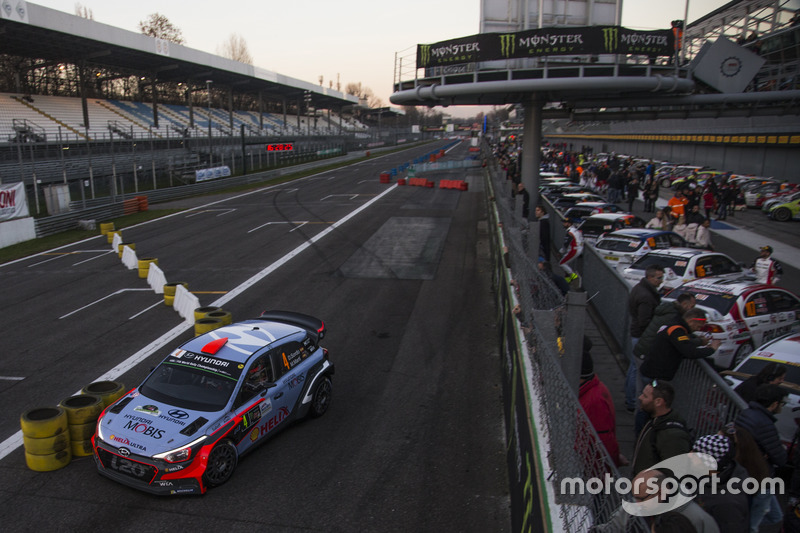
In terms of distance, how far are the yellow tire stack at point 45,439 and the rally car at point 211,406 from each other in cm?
64

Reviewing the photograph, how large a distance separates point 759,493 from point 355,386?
684 cm

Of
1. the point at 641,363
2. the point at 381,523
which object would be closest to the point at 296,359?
the point at 381,523

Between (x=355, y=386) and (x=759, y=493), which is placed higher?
(x=759, y=493)

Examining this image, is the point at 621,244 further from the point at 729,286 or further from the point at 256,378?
the point at 256,378

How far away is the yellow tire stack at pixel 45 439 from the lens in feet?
25.1

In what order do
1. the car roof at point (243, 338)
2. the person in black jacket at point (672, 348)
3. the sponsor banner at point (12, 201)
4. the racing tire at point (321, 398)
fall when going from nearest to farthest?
the person in black jacket at point (672, 348), the car roof at point (243, 338), the racing tire at point (321, 398), the sponsor banner at point (12, 201)

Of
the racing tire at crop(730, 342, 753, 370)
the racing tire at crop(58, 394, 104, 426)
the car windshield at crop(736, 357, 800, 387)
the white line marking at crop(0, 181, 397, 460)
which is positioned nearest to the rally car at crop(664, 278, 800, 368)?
the racing tire at crop(730, 342, 753, 370)

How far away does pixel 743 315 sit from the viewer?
990 centimetres

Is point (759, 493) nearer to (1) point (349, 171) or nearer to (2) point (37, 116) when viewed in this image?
(2) point (37, 116)

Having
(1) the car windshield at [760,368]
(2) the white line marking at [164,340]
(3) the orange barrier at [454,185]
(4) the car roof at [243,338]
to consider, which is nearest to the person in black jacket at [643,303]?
(1) the car windshield at [760,368]

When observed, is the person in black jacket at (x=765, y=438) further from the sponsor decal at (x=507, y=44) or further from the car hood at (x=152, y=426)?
the sponsor decal at (x=507, y=44)

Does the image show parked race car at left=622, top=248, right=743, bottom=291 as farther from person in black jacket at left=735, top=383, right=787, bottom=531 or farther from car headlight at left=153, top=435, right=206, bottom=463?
car headlight at left=153, top=435, right=206, bottom=463

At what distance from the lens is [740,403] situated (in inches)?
210

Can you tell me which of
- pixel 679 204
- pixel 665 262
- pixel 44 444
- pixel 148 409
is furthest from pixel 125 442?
pixel 679 204
